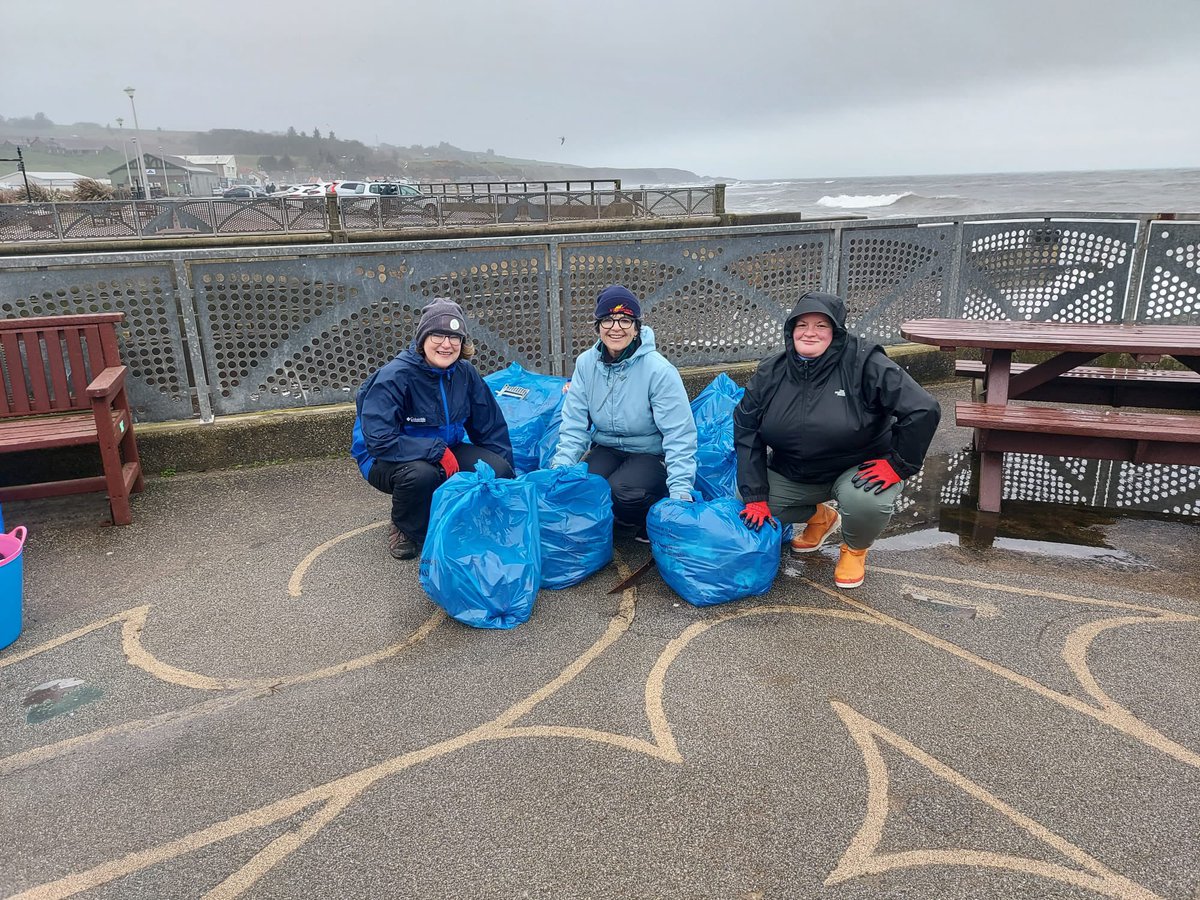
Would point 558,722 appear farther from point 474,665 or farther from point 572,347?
point 572,347

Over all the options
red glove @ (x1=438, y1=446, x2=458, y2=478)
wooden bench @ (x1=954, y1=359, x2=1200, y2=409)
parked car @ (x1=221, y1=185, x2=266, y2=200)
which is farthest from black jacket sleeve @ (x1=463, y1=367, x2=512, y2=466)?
parked car @ (x1=221, y1=185, x2=266, y2=200)

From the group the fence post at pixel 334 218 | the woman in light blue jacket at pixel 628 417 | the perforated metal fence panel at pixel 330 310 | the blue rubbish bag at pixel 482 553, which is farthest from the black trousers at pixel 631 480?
the fence post at pixel 334 218

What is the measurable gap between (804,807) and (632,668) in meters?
0.95

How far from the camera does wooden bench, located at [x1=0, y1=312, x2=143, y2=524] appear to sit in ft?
15.0

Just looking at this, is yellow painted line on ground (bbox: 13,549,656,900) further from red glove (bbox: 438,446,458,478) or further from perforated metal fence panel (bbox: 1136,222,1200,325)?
perforated metal fence panel (bbox: 1136,222,1200,325)

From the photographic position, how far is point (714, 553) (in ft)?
12.0

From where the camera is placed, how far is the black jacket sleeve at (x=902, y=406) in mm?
3518

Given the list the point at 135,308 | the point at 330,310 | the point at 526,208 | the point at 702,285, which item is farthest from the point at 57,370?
the point at 526,208

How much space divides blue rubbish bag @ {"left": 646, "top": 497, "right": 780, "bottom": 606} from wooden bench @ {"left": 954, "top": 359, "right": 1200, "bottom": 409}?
2.88 meters

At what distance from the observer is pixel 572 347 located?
6.46m

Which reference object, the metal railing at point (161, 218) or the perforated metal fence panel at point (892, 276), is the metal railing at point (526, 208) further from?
the perforated metal fence panel at point (892, 276)

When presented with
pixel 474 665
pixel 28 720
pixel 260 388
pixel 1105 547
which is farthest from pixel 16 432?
pixel 1105 547

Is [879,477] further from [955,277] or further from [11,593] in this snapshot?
[955,277]

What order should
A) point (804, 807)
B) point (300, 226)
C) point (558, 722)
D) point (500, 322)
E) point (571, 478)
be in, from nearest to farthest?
point (804, 807)
point (558, 722)
point (571, 478)
point (500, 322)
point (300, 226)
